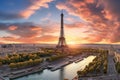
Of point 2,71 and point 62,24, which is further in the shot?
point 62,24

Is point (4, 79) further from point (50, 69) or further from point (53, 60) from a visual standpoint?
point (53, 60)

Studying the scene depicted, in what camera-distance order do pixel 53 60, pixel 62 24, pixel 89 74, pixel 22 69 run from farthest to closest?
pixel 62 24 < pixel 53 60 < pixel 22 69 < pixel 89 74

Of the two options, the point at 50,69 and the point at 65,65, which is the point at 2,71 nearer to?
the point at 50,69

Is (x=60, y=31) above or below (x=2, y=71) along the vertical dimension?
above

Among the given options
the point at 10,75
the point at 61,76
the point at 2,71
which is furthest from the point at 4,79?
the point at 61,76

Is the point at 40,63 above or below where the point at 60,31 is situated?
below

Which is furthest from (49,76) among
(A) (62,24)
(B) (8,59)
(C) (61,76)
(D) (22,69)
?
(A) (62,24)

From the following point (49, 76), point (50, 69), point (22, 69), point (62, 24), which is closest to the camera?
point (49, 76)

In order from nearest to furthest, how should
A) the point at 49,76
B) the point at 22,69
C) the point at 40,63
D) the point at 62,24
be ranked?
the point at 49,76, the point at 22,69, the point at 40,63, the point at 62,24

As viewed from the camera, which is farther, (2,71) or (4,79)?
(2,71)
